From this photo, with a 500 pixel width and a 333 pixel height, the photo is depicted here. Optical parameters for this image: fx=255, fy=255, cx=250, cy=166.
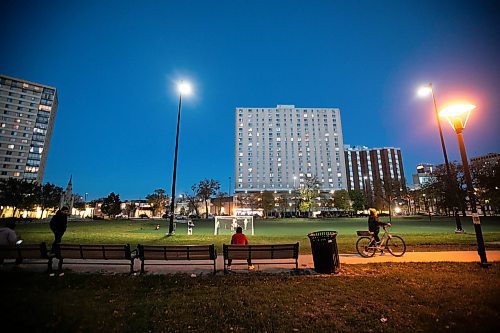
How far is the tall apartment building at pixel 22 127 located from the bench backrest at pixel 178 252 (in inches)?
4900

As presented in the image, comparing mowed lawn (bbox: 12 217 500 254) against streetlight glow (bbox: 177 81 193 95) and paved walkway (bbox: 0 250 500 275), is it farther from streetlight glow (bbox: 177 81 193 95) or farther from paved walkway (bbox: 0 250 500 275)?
streetlight glow (bbox: 177 81 193 95)

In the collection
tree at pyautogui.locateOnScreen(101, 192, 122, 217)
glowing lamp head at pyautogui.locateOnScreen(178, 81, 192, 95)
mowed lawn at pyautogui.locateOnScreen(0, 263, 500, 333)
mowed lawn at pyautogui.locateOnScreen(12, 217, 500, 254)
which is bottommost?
mowed lawn at pyautogui.locateOnScreen(0, 263, 500, 333)

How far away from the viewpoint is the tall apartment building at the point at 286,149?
5044 inches

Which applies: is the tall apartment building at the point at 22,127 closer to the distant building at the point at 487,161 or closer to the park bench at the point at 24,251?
the park bench at the point at 24,251

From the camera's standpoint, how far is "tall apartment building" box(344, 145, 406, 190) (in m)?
160

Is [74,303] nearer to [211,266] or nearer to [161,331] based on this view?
[161,331]

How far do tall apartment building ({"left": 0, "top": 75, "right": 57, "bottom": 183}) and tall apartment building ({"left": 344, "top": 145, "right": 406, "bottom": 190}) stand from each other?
16434 centimetres

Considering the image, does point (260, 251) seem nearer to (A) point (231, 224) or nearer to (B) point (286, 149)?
(A) point (231, 224)

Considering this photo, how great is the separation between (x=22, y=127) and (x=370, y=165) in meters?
181

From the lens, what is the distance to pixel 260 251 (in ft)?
26.6

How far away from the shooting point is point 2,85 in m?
104

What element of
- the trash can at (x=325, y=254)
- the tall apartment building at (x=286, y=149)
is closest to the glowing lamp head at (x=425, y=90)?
the trash can at (x=325, y=254)

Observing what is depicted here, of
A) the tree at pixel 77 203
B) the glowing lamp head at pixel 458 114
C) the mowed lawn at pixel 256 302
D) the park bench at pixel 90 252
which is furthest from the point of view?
the tree at pixel 77 203

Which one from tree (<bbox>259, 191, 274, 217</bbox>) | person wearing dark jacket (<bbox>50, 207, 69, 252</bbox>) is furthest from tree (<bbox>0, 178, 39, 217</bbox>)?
tree (<bbox>259, 191, 274, 217</bbox>)
